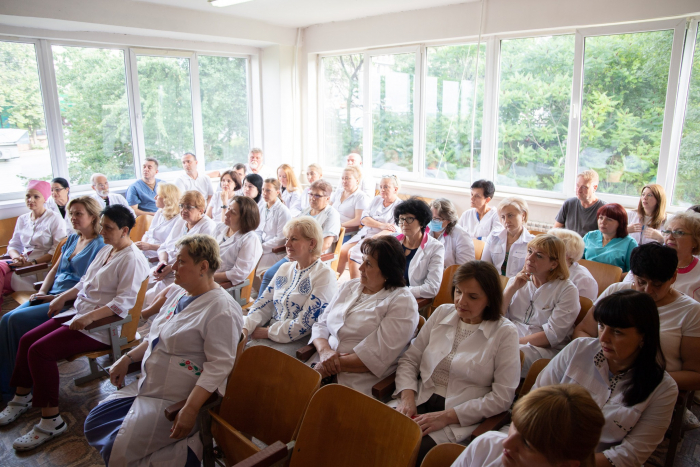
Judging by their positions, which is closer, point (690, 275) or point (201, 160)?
point (690, 275)

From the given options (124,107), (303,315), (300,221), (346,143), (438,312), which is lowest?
(303,315)

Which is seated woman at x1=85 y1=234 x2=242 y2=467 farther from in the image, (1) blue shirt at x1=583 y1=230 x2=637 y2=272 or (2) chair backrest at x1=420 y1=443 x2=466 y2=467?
(1) blue shirt at x1=583 y1=230 x2=637 y2=272

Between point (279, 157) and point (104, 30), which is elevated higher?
point (104, 30)

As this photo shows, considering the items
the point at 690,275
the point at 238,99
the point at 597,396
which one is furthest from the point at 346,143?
the point at 597,396

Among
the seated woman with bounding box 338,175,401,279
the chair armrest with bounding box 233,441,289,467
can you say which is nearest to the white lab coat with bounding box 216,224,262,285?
the seated woman with bounding box 338,175,401,279

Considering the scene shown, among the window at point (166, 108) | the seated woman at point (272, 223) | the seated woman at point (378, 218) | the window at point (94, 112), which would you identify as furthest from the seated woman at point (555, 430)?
the window at point (166, 108)

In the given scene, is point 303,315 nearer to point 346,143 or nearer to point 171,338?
point 171,338

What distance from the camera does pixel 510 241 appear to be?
3.80 meters

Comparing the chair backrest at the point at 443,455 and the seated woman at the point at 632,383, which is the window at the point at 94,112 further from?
the seated woman at the point at 632,383

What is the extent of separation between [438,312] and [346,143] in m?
5.65

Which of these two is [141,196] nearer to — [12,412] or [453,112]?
[12,412]

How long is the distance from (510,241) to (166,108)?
5399mm

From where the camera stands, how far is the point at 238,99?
7.82 metres

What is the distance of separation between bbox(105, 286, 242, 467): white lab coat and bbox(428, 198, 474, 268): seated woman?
2.01m
